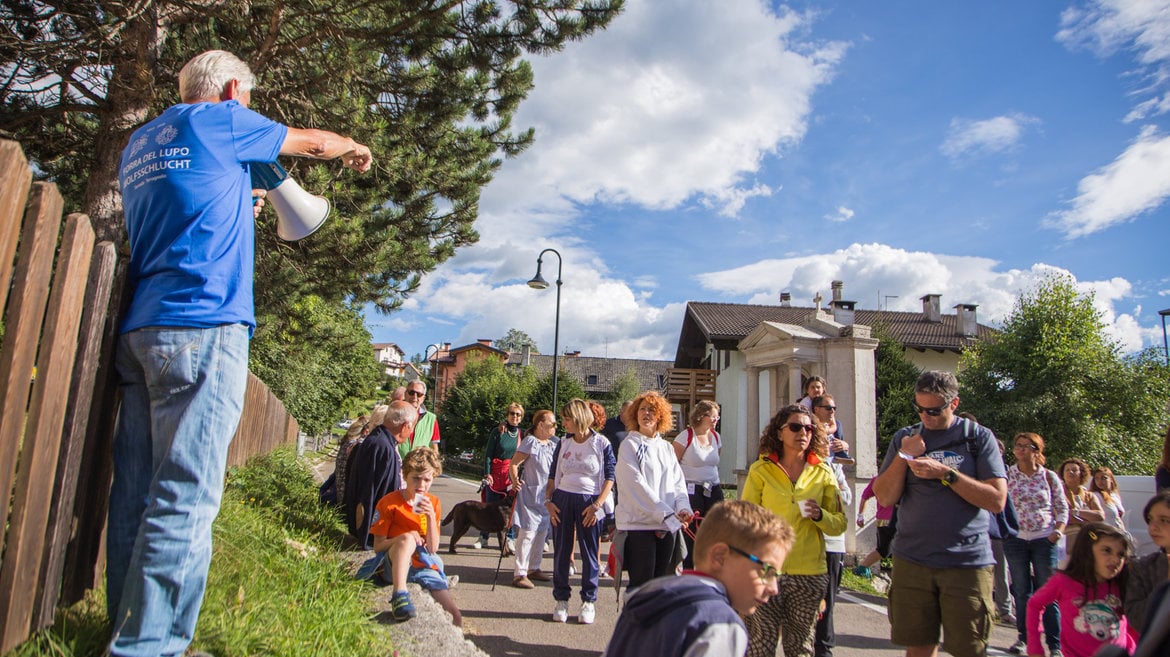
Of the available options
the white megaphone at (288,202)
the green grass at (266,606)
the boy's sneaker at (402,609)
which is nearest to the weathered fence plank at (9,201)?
the white megaphone at (288,202)

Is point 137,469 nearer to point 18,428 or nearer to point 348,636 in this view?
point 18,428

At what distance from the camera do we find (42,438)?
2.36 metres

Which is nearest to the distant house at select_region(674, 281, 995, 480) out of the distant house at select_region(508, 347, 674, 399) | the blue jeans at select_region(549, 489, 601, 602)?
the blue jeans at select_region(549, 489, 601, 602)

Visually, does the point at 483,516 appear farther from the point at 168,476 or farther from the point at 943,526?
the point at 168,476

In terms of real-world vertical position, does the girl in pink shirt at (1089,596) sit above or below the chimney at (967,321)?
below

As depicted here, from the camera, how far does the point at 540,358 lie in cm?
8356

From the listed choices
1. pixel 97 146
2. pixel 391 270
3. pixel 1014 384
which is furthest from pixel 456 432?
pixel 97 146

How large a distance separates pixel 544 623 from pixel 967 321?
1502 inches

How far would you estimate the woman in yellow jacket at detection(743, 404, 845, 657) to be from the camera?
4.18 m

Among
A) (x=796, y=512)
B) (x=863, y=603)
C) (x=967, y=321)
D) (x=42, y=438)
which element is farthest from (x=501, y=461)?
(x=967, y=321)

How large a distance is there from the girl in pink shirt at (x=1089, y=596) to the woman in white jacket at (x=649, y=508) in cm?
233

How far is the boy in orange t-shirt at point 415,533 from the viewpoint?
4.64 meters

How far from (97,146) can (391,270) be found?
3.86m

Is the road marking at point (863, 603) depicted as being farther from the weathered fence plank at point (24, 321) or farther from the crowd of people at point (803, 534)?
the weathered fence plank at point (24, 321)
